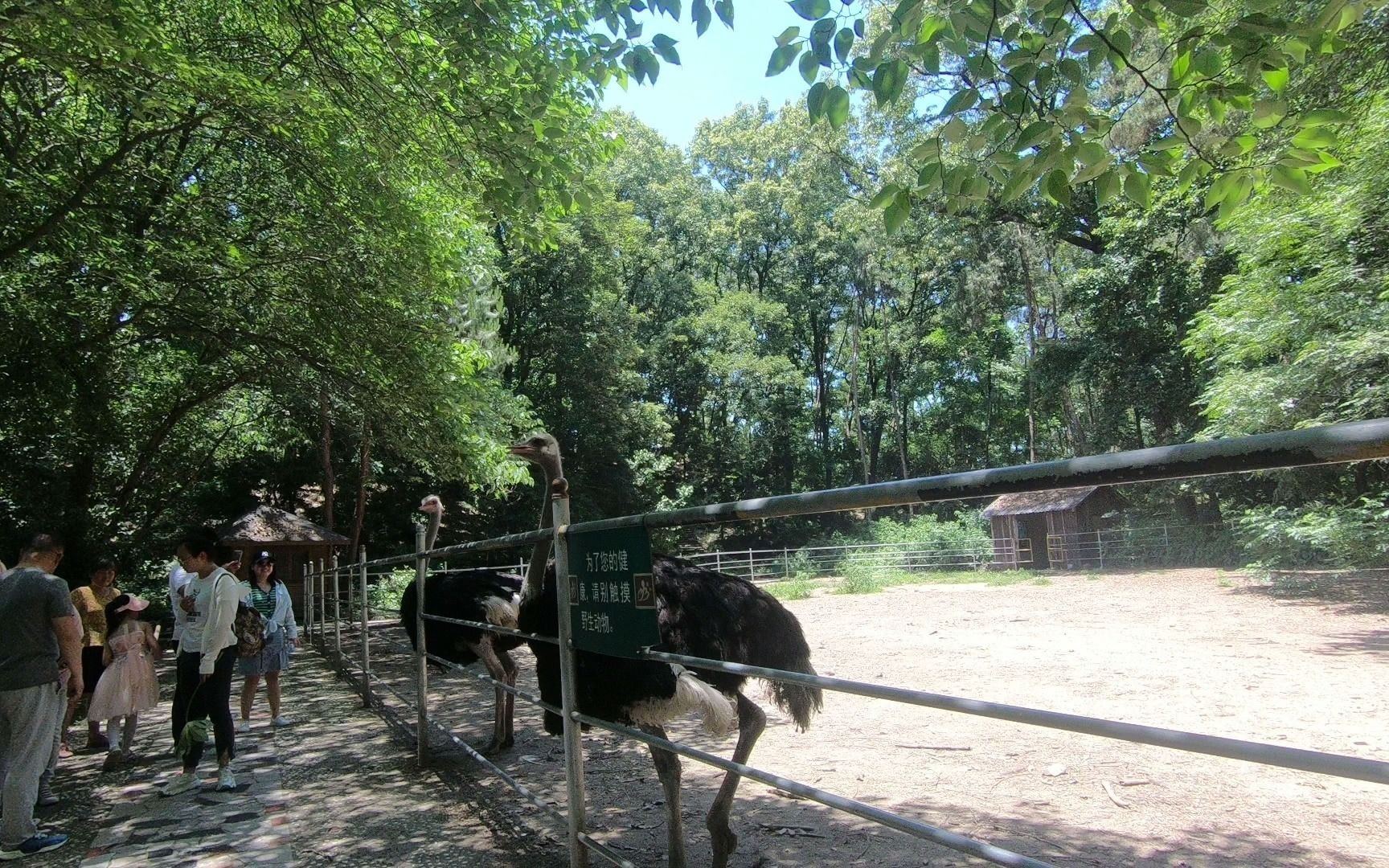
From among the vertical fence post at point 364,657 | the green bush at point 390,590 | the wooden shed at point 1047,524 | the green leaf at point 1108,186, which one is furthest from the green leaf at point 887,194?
the wooden shed at point 1047,524

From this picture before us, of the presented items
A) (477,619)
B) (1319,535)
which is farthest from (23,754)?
(1319,535)

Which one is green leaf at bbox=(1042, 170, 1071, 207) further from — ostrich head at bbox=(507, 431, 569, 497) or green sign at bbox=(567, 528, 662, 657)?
ostrich head at bbox=(507, 431, 569, 497)

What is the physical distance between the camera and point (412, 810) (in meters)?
4.56

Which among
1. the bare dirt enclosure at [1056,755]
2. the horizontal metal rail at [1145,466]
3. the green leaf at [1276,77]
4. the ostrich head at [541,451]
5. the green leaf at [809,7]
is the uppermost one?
the green leaf at [809,7]

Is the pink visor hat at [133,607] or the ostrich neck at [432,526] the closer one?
the pink visor hat at [133,607]

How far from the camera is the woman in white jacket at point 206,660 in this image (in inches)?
198

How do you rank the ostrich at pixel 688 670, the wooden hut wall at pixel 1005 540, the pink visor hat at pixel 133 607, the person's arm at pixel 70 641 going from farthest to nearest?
the wooden hut wall at pixel 1005 540, the pink visor hat at pixel 133 607, the person's arm at pixel 70 641, the ostrich at pixel 688 670

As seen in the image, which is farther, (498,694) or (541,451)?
(498,694)

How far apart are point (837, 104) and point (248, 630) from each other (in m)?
5.60

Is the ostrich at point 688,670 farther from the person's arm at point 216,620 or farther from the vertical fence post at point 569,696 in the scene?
the person's arm at point 216,620

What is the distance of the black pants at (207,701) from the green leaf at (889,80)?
15.5ft

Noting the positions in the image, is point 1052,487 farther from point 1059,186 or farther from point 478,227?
point 478,227

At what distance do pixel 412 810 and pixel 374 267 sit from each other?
4.89 meters

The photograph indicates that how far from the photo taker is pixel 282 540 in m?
16.5
